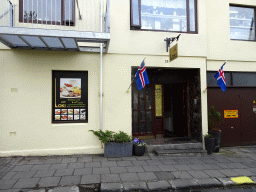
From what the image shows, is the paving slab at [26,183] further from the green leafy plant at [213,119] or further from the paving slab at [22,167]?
the green leafy plant at [213,119]

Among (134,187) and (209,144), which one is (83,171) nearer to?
(134,187)

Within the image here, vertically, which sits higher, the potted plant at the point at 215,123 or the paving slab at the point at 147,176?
the potted plant at the point at 215,123

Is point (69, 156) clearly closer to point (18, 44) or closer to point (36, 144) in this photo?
point (36, 144)

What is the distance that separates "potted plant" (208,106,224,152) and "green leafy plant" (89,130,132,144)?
3298 mm

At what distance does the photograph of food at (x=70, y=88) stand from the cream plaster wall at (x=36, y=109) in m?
0.39

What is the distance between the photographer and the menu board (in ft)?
19.9

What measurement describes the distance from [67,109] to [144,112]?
9.93 ft

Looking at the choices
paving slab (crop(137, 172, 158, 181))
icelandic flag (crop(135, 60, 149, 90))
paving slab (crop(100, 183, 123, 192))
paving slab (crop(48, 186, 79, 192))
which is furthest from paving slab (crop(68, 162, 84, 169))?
icelandic flag (crop(135, 60, 149, 90))

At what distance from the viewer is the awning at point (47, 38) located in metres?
4.60

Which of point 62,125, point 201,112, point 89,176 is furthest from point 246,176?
point 62,125

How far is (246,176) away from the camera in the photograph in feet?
14.9

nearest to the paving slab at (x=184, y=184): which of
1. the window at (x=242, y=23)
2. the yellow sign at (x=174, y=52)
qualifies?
the yellow sign at (x=174, y=52)

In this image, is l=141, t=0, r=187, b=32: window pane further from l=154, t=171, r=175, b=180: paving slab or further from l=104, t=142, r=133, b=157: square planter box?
l=154, t=171, r=175, b=180: paving slab

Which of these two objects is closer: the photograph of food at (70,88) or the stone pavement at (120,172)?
the stone pavement at (120,172)
